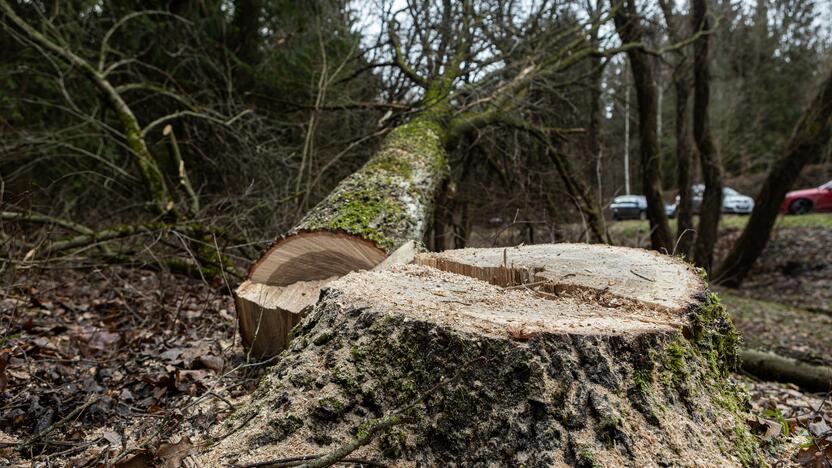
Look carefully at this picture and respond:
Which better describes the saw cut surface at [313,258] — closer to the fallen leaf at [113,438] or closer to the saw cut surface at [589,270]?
the saw cut surface at [589,270]

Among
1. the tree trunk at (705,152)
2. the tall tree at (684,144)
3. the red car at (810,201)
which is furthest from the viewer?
the red car at (810,201)

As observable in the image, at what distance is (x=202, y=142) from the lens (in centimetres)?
683

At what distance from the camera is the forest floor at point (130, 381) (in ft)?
6.61

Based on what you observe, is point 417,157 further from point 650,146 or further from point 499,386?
point 650,146

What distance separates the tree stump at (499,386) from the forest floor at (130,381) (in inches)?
14.2

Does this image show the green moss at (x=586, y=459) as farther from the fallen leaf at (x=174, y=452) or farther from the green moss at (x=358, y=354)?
the fallen leaf at (x=174, y=452)

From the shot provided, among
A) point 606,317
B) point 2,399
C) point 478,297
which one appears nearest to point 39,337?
point 2,399

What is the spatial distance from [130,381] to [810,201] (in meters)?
17.1

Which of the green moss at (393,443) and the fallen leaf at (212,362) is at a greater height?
the green moss at (393,443)

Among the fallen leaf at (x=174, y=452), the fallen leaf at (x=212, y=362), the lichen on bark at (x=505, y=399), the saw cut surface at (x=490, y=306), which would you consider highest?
the saw cut surface at (x=490, y=306)

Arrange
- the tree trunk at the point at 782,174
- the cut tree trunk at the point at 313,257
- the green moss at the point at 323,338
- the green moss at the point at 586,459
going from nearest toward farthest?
the green moss at the point at 586,459 < the green moss at the point at 323,338 < the cut tree trunk at the point at 313,257 < the tree trunk at the point at 782,174

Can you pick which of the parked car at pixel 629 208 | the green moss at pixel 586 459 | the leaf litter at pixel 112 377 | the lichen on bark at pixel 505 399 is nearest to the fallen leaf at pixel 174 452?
the leaf litter at pixel 112 377

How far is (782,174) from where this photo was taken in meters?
8.08

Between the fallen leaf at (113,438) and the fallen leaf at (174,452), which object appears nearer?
the fallen leaf at (174,452)
